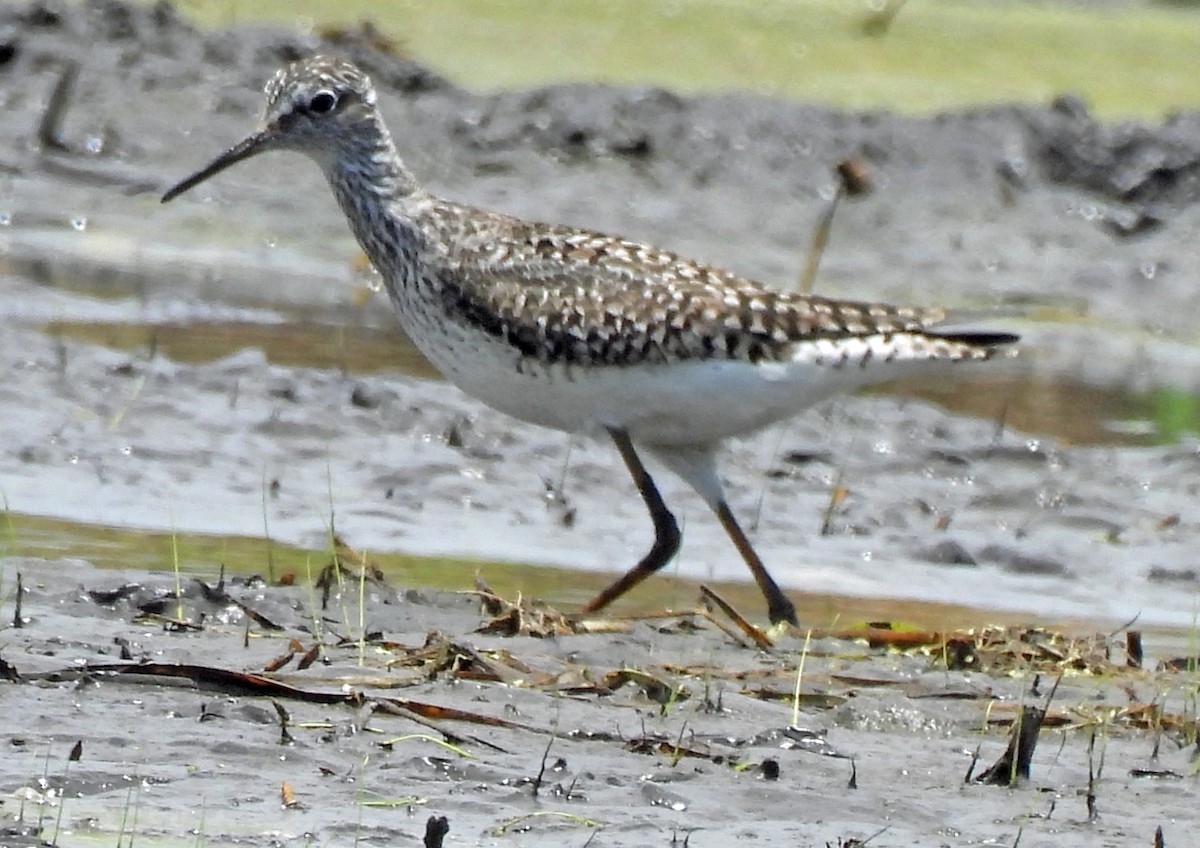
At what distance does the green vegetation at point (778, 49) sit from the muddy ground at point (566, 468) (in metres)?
1.70

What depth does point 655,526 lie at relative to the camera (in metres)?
7.00

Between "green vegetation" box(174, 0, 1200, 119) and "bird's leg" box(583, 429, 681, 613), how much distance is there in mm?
8626

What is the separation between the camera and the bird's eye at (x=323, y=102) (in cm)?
721

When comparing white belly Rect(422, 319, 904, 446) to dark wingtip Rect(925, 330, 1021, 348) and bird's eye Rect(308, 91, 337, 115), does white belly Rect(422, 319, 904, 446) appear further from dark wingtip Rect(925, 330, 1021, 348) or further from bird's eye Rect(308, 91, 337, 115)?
bird's eye Rect(308, 91, 337, 115)

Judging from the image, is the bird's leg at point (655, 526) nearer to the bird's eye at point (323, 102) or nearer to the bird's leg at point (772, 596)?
the bird's leg at point (772, 596)

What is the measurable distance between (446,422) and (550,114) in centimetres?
568

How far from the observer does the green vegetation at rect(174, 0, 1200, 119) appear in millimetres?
16250

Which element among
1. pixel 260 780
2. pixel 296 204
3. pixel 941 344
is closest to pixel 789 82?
pixel 296 204

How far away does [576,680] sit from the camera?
5.43 metres

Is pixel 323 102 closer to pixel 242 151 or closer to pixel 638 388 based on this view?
pixel 242 151

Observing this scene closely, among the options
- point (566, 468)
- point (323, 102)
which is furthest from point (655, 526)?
point (323, 102)

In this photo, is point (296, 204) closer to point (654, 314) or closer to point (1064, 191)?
point (1064, 191)

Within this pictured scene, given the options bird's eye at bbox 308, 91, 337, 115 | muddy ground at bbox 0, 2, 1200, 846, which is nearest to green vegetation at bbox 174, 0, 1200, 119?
muddy ground at bbox 0, 2, 1200, 846

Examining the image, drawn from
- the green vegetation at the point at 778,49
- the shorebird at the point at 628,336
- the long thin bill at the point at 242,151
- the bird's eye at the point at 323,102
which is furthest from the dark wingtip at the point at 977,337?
the green vegetation at the point at 778,49
